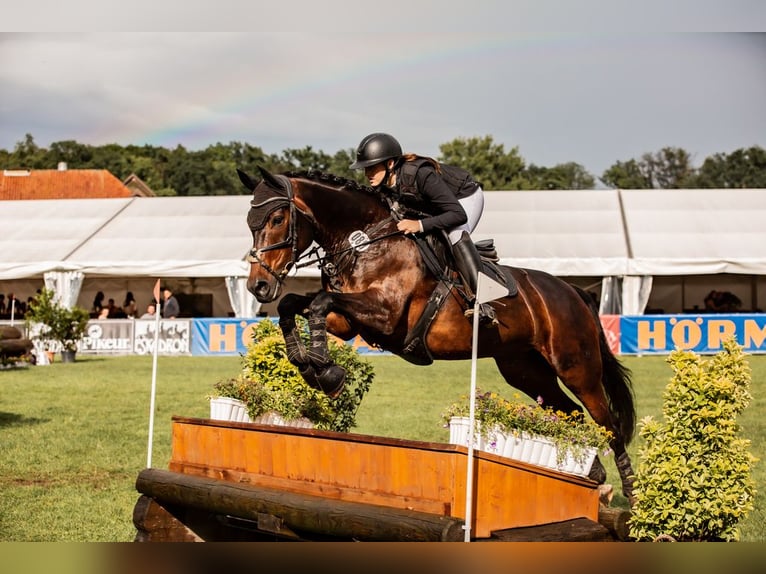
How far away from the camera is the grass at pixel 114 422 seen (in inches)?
240

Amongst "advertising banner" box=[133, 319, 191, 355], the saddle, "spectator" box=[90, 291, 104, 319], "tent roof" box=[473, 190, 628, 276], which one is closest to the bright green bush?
the saddle

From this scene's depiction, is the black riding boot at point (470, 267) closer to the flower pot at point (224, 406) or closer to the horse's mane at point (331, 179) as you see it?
the horse's mane at point (331, 179)

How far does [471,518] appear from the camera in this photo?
3.95 meters

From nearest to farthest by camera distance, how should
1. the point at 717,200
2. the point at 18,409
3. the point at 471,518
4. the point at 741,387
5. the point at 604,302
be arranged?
1. the point at 471,518
2. the point at 741,387
3. the point at 18,409
4. the point at 604,302
5. the point at 717,200

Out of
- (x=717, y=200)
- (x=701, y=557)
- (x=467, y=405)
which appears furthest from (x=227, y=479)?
(x=717, y=200)

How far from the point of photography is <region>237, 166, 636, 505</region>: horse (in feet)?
15.8

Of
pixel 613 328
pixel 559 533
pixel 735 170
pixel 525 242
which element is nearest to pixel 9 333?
pixel 525 242

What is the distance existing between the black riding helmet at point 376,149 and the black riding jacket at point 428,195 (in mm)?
138

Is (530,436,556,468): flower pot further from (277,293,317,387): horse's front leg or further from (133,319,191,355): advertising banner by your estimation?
(133,319,191,355): advertising banner

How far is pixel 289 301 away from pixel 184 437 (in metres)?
1.14

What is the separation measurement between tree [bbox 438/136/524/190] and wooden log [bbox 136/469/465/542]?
5096 centimetres

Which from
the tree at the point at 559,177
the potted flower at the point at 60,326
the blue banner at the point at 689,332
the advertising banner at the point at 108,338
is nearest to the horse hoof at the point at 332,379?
the blue banner at the point at 689,332

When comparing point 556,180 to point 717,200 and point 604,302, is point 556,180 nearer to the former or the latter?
point 717,200

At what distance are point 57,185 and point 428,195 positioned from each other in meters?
42.2
